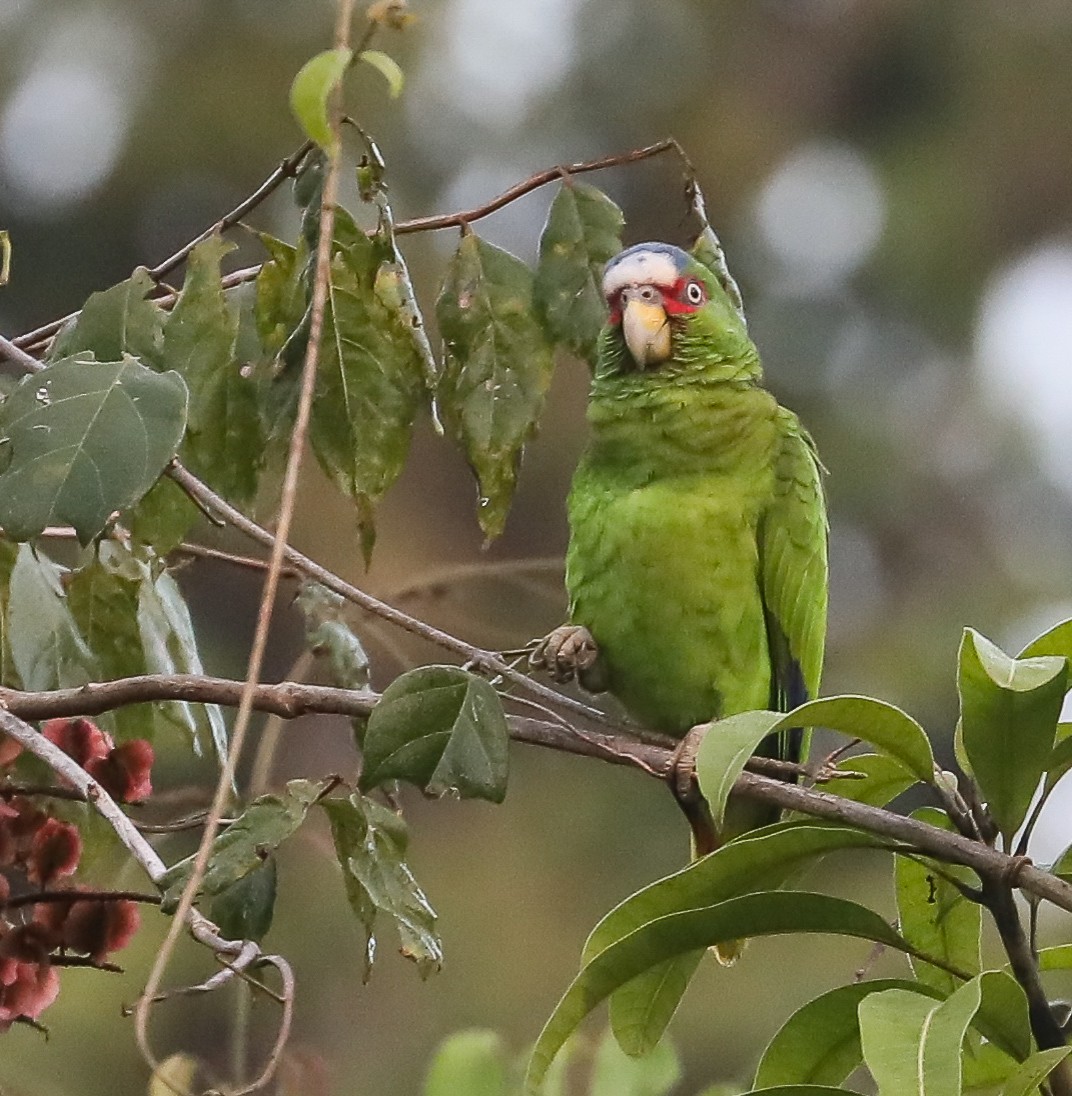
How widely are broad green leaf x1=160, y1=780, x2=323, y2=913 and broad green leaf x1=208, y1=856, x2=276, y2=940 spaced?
16 mm

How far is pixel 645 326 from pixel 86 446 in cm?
76

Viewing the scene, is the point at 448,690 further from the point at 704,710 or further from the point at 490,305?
the point at 704,710

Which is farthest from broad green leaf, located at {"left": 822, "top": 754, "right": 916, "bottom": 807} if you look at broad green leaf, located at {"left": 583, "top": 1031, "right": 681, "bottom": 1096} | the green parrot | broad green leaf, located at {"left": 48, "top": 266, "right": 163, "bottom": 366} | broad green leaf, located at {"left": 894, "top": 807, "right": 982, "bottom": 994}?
broad green leaf, located at {"left": 48, "top": 266, "right": 163, "bottom": 366}

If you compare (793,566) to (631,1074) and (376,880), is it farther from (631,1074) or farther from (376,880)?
(376,880)

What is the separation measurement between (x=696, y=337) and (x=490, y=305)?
0.50 metres

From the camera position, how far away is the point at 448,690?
0.88m

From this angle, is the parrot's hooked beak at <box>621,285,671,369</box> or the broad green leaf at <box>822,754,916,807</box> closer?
the broad green leaf at <box>822,754,916,807</box>

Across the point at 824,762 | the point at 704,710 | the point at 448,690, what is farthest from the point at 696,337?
the point at 448,690

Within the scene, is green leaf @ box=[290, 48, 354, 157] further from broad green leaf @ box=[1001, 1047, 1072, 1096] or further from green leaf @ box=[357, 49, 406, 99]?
broad green leaf @ box=[1001, 1047, 1072, 1096]

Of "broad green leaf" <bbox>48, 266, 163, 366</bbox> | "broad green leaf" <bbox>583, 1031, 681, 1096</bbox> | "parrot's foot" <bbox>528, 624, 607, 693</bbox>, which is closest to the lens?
"broad green leaf" <bbox>48, 266, 163, 366</bbox>

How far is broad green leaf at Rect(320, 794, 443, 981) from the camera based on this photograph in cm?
89

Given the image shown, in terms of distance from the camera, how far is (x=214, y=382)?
978mm

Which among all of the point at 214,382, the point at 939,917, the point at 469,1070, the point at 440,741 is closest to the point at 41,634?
the point at 214,382

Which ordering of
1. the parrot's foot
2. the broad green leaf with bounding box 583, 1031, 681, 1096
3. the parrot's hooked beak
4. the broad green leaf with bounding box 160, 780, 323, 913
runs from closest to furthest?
the broad green leaf with bounding box 160, 780, 323, 913 → the broad green leaf with bounding box 583, 1031, 681, 1096 → the parrot's foot → the parrot's hooked beak
